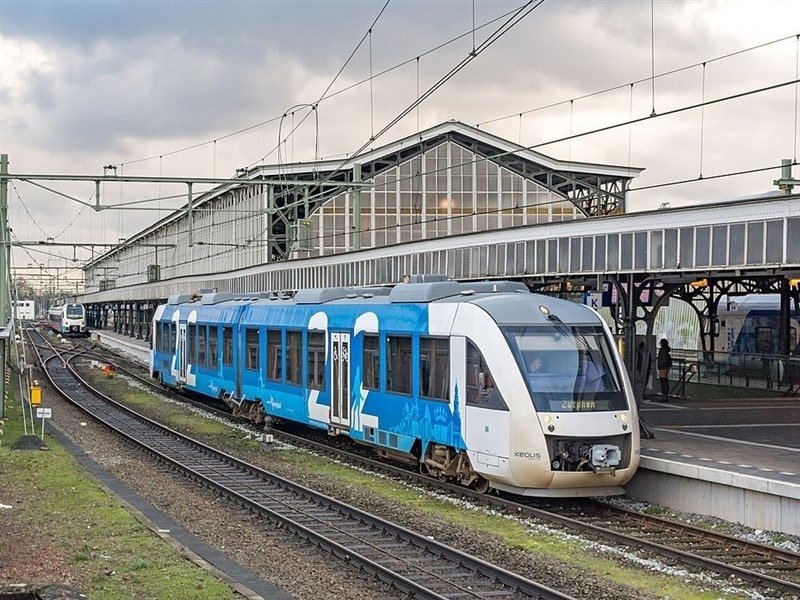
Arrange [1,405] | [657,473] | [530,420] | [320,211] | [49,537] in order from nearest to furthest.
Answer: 1. [49,537]
2. [530,420]
3. [657,473]
4. [1,405]
5. [320,211]

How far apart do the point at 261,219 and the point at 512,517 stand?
4779 centimetres

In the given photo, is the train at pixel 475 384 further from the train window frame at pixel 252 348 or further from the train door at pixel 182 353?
the train door at pixel 182 353

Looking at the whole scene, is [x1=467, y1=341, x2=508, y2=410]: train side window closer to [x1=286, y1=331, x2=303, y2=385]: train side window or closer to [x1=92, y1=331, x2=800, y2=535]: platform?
[x1=92, y1=331, x2=800, y2=535]: platform

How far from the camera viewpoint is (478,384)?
1545cm

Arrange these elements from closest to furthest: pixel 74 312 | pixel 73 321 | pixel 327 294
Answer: pixel 327 294, pixel 73 321, pixel 74 312

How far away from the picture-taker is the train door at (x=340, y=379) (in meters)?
19.9

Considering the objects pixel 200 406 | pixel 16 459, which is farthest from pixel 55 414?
pixel 16 459

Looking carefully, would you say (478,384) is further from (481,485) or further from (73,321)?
(73,321)

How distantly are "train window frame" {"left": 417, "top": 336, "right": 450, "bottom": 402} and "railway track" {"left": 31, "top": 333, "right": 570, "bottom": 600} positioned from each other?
236 centimetres

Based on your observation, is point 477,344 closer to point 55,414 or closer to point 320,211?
point 55,414

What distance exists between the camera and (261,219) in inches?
2406

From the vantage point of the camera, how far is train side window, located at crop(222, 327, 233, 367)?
Result: 90.1 feet

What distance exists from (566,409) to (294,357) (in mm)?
9286

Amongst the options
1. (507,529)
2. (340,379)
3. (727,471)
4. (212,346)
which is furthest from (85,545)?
(212,346)
